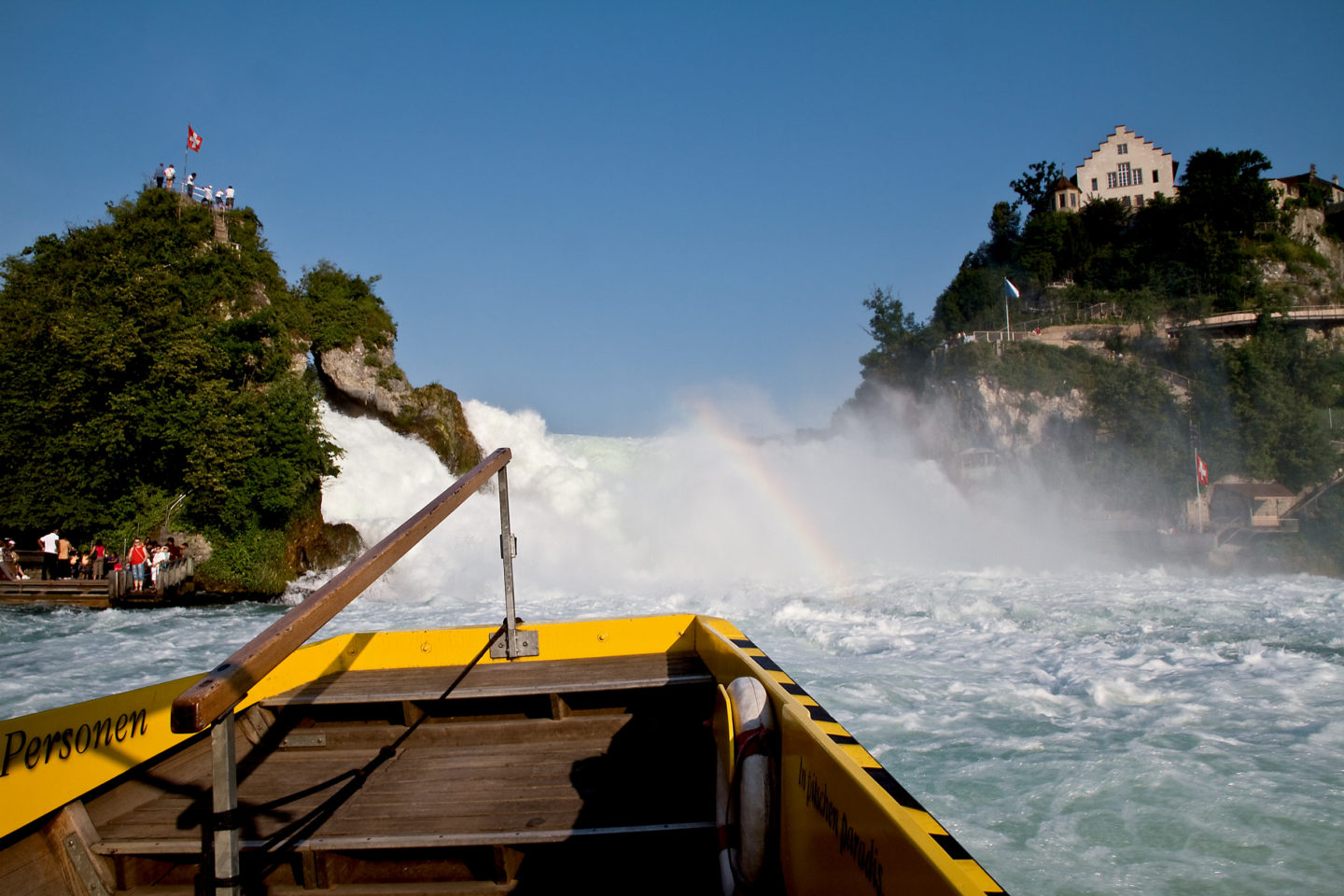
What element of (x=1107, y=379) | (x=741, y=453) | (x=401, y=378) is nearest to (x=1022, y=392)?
(x=1107, y=379)

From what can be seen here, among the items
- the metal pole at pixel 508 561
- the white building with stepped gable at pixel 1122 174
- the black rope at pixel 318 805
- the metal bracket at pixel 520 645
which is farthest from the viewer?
the white building with stepped gable at pixel 1122 174

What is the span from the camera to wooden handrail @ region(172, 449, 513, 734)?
5.13 ft

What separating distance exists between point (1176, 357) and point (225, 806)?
54019mm

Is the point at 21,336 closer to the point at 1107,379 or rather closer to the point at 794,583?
the point at 794,583

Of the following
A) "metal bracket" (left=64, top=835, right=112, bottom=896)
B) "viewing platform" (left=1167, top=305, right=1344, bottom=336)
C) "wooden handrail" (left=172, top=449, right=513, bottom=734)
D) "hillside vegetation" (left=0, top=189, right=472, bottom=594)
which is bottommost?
"metal bracket" (left=64, top=835, right=112, bottom=896)

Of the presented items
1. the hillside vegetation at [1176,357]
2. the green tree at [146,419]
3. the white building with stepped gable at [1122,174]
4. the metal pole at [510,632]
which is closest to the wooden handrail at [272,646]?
the metal pole at [510,632]

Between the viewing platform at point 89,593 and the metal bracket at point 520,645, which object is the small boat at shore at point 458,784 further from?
the viewing platform at point 89,593

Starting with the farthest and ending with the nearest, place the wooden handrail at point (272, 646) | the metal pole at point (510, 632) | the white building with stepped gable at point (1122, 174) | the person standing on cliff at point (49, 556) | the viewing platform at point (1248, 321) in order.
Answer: the white building with stepped gable at point (1122, 174)
the viewing platform at point (1248, 321)
the person standing on cliff at point (49, 556)
the metal pole at point (510, 632)
the wooden handrail at point (272, 646)

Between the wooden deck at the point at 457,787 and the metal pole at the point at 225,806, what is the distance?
A: 1.24 metres

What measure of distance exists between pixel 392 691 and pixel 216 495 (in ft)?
77.1

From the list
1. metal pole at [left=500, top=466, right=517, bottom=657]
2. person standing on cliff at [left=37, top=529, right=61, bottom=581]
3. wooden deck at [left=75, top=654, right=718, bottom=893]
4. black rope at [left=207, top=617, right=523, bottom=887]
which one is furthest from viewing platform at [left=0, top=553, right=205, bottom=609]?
black rope at [left=207, top=617, right=523, bottom=887]

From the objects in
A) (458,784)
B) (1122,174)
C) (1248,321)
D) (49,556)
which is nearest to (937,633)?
(458,784)

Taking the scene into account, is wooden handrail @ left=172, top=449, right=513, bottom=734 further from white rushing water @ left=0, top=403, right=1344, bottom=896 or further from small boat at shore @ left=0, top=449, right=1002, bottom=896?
white rushing water @ left=0, top=403, right=1344, bottom=896

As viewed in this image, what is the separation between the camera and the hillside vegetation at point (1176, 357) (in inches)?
1689
